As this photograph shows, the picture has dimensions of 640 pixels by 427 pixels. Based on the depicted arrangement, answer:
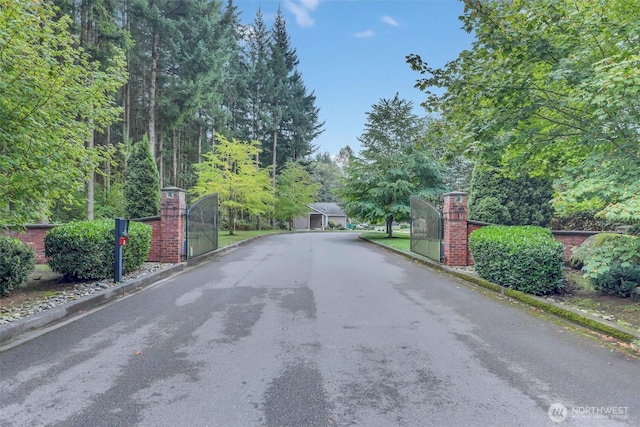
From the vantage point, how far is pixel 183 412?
239 cm

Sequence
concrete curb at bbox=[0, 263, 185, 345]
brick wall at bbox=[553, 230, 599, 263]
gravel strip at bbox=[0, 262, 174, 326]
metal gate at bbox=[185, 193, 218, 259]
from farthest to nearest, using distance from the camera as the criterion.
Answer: metal gate at bbox=[185, 193, 218, 259], brick wall at bbox=[553, 230, 599, 263], gravel strip at bbox=[0, 262, 174, 326], concrete curb at bbox=[0, 263, 185, 345]

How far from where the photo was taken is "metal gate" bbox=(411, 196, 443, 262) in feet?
30.9

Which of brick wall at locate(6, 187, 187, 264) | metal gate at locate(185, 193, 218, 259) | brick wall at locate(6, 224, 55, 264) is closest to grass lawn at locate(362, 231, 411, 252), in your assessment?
metal gate at locate(185, 193, 218, 259)

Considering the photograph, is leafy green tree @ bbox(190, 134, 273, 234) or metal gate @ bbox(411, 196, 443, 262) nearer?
metal gate @ bbox(411, 196, 443, 262)

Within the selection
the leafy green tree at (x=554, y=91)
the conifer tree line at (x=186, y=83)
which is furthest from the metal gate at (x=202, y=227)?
the leafy green tree at (x=554, y=91)

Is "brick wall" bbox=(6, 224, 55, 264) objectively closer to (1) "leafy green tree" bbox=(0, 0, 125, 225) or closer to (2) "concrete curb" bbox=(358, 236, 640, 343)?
(1) "leafy green tree" bbox=(0, 0, 125, 225)

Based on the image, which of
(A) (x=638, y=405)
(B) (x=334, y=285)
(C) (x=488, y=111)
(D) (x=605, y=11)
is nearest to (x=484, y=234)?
(C) (x=488, y=111)

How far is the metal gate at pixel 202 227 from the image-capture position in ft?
31.8

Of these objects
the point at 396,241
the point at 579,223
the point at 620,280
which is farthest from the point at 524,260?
the point at 396,241

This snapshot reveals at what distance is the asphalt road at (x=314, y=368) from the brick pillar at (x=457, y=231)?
3463mm

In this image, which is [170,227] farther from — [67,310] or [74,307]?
[67,310]

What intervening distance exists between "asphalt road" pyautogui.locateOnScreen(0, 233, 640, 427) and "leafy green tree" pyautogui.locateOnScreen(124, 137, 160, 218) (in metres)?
10.5

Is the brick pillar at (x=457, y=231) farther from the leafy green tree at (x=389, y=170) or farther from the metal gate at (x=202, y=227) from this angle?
the leafy green tree at (x=389, y=170)

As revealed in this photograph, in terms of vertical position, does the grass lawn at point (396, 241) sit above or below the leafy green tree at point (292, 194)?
below
